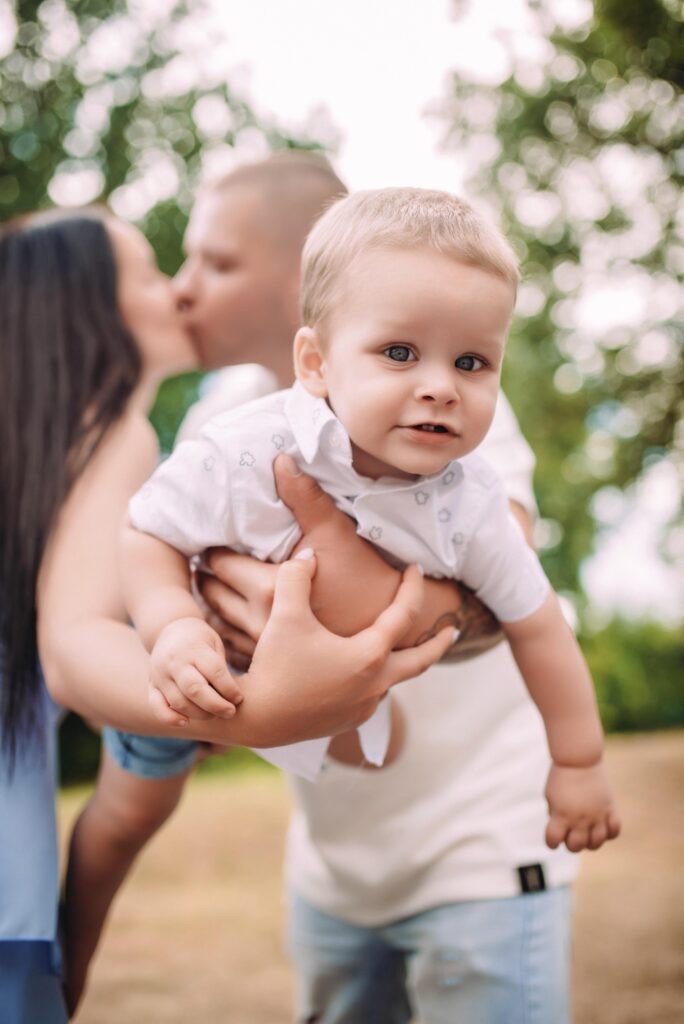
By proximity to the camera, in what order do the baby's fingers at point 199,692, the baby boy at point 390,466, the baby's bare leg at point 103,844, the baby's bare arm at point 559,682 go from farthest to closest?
the baby's bare leg at point 103,844, the baby's bare arm at point 559,682, the baby boy at point 390,466, the baby's fingers at point 199,692

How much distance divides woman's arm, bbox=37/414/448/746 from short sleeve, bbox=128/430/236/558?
0.14 metres

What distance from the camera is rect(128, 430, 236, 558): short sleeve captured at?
59.2 inches

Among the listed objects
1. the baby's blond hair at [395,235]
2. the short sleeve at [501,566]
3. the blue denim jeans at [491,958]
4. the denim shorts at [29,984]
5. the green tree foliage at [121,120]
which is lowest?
the blue denim jeans at [491,958]

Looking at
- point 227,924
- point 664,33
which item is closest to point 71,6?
point 664,33

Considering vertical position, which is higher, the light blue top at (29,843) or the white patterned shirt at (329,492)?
the white patterned shirt at (329,492)

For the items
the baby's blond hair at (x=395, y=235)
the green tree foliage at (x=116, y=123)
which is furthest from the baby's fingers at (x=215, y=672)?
the green tree foliage at (x=116, y=123)

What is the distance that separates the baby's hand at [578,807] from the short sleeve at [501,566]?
0.27 m

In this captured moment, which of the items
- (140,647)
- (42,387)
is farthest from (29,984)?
(42,387)

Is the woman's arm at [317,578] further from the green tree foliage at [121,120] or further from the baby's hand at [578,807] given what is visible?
the green tree foliage at [121,120]

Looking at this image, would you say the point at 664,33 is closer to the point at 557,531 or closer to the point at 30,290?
the point at 557,531

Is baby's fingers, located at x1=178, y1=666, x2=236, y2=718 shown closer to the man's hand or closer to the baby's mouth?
the man's hand

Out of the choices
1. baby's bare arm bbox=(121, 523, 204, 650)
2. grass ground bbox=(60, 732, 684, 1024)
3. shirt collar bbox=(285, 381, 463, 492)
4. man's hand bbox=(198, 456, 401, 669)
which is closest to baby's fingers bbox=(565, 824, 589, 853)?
man's hand bbox=(198, 456, 401, 669)

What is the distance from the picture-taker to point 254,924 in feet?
16.1

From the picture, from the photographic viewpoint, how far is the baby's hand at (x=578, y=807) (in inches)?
65.4
